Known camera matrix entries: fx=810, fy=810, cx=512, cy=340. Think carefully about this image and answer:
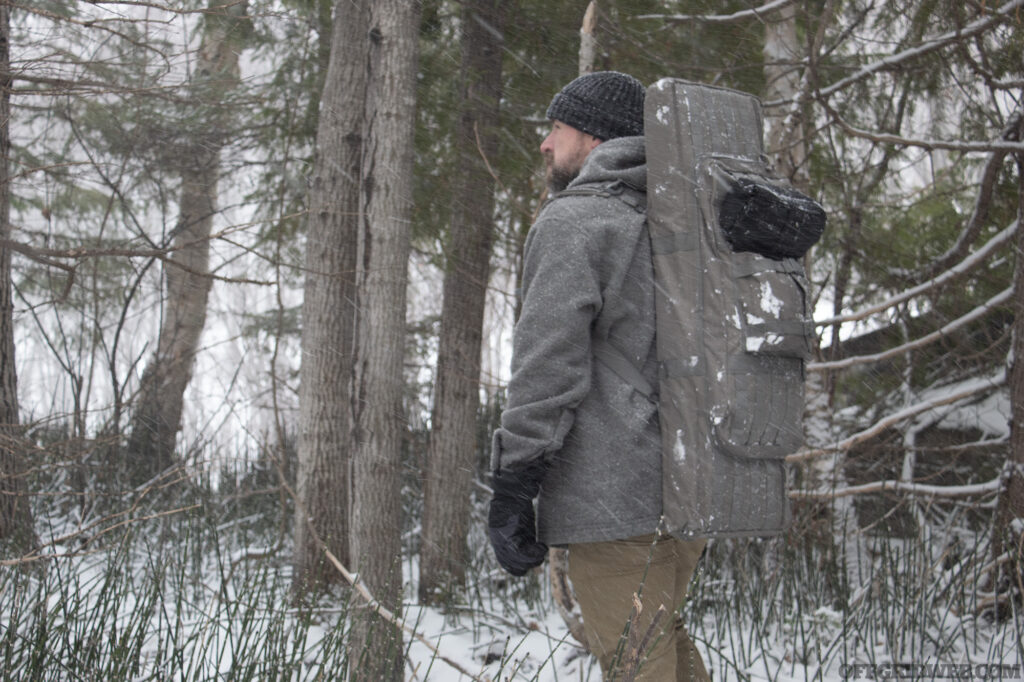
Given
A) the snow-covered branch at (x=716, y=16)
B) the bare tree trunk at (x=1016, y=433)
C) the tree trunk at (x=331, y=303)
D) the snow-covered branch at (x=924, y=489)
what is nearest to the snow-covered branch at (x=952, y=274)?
the bare tree trunk at (x=1016, y=433)

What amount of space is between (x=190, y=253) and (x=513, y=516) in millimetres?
8273

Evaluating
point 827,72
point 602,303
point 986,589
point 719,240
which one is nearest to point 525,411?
point 602,303

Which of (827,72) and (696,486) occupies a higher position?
(827,72)

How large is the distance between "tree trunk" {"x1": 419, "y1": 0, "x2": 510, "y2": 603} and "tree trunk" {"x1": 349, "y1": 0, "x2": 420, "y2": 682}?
4.13ft

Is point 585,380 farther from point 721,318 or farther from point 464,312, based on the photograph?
point 464,312

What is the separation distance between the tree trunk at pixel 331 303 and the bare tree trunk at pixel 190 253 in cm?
61

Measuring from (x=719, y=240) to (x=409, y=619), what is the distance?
3090 mm

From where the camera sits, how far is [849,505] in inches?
204

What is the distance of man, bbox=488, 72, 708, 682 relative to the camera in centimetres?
182

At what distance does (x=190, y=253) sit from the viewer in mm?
9141

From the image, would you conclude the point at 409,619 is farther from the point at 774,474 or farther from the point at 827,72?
the point at 827,72

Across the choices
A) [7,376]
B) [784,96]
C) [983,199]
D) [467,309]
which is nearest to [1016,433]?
[983,199]

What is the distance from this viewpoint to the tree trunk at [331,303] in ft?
15.5

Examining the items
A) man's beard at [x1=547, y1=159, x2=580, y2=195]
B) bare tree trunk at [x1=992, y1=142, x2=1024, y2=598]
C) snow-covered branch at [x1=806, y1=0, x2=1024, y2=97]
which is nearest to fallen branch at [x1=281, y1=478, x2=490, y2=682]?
man's beard at [x1=547, y1=159, x2=580, y2=195]
